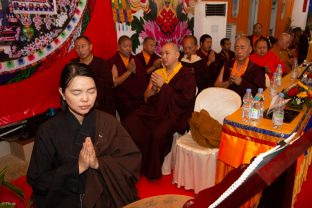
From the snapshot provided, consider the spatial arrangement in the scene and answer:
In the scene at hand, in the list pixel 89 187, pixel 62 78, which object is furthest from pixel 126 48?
pixel 89 187

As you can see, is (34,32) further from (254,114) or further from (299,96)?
(299,96)

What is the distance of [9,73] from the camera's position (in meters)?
2.99

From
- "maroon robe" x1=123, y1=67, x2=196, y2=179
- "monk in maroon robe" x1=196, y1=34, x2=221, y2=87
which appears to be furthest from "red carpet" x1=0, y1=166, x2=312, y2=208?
"monk in maroon robe" x1=196, y1=34, x2=221, y2=87

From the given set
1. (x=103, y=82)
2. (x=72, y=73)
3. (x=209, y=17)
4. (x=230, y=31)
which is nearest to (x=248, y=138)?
(x=72, y=73)

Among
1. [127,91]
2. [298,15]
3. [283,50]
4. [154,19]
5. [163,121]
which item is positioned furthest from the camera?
[298,15]

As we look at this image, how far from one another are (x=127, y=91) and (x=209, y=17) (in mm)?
3037

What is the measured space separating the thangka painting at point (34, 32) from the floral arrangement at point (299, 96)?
2.68 m

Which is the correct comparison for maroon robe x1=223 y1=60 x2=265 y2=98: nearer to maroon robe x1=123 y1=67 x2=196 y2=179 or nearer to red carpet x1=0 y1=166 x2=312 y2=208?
maroon robe x1=123 y1=67 x2=196 y2=179

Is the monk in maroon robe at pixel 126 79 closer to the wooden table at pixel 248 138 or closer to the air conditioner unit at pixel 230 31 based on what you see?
the wooden table at pixel 248 138

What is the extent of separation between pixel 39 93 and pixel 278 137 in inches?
106

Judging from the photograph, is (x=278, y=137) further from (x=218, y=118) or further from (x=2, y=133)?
(x=2, y=133)

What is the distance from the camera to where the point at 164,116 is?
305 centimetres

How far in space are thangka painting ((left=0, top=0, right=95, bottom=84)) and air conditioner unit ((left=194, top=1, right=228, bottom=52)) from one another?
303 centimetres

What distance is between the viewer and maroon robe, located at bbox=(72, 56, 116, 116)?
3610 millimetres
